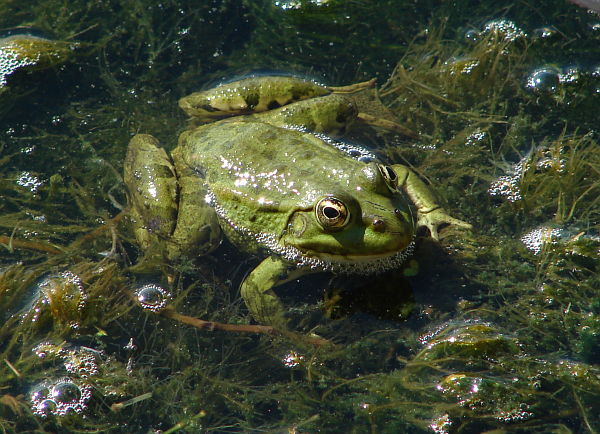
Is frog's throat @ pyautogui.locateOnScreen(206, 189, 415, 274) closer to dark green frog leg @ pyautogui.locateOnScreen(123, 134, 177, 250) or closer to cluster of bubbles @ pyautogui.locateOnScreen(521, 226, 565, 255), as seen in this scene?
dark green frog leg @ pyautogui.locateOnScreen(123, 134, 177, 250)

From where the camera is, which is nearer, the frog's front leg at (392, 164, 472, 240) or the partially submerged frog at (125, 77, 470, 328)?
the partially submerged frog at (125, 77, 470, 328)

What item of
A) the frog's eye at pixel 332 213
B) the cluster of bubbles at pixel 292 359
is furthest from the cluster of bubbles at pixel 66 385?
the frog's eye at pixel 332 213

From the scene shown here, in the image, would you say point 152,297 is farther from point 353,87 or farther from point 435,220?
point 353,87

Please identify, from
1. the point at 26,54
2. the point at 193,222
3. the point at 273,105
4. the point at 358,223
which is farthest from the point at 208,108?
the point at 26,54

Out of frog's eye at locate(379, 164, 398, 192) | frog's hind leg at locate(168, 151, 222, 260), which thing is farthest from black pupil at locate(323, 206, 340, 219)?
frog's hind leg at locate(168, 151, 222, 260)

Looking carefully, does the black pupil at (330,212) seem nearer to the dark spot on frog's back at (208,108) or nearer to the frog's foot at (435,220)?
the frog's foot at (435,220)

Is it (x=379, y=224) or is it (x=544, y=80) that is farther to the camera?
(x=544, y=80)
